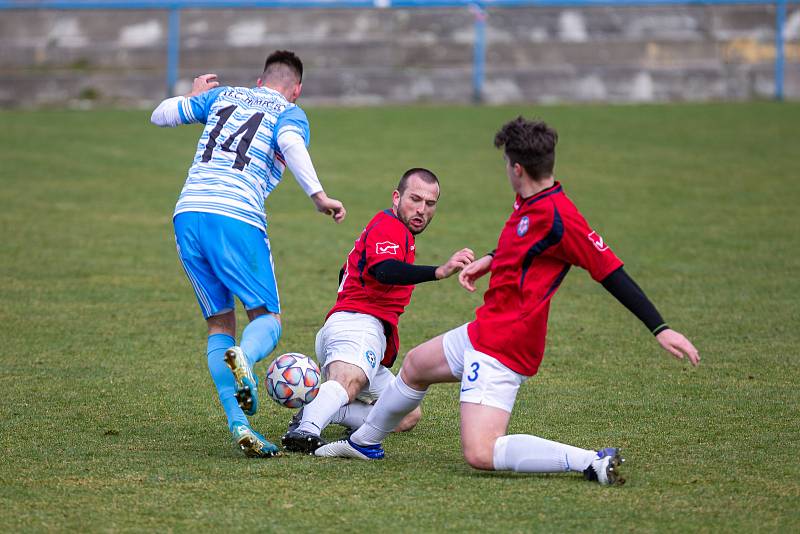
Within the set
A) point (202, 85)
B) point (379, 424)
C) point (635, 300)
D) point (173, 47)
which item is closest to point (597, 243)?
point (635, 300)

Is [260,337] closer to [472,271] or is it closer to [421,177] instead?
[472,271]

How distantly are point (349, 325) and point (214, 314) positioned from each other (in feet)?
2.43

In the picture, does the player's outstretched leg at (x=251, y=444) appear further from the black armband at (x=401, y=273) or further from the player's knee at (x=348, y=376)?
the black armband at (x=401, y=273)

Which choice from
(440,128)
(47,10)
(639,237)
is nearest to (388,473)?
(639,237)

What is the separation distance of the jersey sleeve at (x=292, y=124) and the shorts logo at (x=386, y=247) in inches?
26.5

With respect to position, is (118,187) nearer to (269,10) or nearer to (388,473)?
(269,10)

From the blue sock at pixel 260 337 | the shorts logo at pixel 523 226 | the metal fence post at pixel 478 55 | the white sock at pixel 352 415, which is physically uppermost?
the metal fence post at pixel 478 55

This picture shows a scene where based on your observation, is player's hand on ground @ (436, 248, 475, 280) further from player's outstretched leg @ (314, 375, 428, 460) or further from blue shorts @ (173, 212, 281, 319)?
blue shorts @ (173, 212, 281, 319)

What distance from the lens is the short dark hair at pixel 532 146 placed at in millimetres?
5223

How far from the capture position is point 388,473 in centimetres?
548

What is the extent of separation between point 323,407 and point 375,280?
0.82 meters

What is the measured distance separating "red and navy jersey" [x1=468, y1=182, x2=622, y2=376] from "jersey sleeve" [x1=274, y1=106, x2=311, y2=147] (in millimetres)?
1322

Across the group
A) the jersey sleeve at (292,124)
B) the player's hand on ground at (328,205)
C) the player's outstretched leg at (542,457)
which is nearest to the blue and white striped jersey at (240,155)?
the jersey sleeve at (292,124)

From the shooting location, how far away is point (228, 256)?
5.94 metres
